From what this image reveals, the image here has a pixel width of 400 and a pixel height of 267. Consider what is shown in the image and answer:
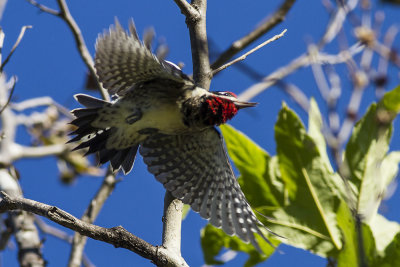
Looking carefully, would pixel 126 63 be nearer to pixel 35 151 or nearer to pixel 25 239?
pixel 25 239

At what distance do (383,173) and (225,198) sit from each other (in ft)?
3.10

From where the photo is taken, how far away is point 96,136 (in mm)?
3465

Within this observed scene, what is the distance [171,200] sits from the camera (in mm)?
2980

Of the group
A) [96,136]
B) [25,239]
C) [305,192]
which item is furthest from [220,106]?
[25,239]

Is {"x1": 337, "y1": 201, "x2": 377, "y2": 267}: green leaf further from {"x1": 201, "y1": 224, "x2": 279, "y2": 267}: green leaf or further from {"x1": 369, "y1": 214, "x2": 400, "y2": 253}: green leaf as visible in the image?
{"x1": 201, "y1": 224, "x2": 279, "y2": 267}: green leaf

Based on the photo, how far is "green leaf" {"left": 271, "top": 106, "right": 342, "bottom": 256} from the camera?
10.3 feet

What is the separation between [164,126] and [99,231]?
1.17m

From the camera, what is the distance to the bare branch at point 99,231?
2.29 metres

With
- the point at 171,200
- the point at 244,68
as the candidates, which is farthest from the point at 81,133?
the point at 244,68

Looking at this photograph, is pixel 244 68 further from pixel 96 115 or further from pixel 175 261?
pixel 96 115

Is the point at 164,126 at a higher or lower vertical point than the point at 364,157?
higher

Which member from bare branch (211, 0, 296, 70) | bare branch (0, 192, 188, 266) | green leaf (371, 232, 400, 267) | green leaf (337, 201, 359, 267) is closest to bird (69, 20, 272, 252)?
bare branch (211, 0, 296, 70)

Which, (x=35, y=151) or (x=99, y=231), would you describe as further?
(x=35, y=151)

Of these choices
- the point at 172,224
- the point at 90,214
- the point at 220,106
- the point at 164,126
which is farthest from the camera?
the point at 90,214
